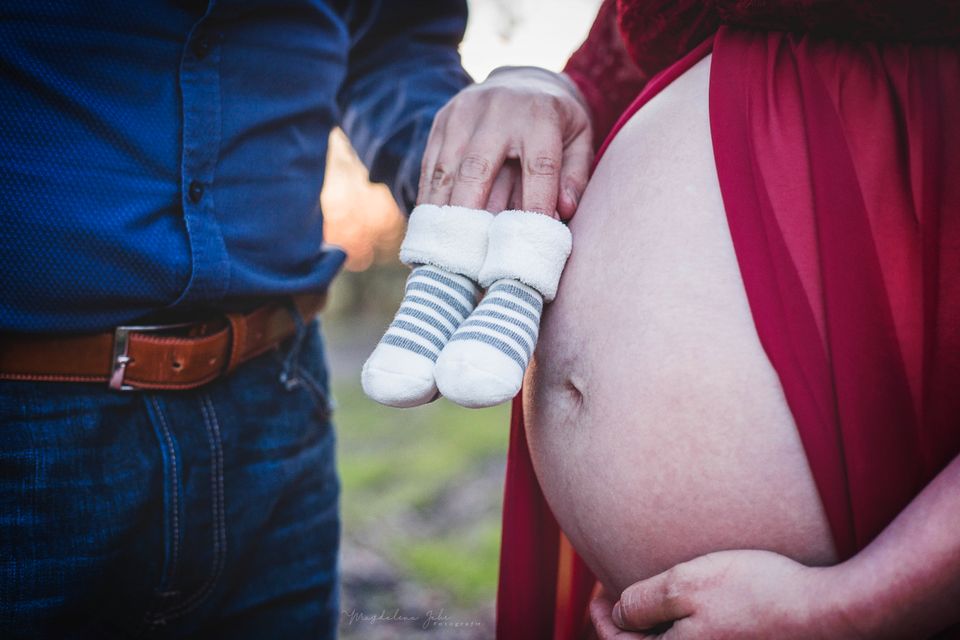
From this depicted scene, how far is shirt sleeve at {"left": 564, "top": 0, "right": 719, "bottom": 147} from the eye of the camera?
2.85ft

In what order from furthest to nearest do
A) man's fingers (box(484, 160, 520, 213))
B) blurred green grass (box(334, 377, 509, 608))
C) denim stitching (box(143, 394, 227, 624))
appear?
blurred green grass (box(334, 377, 509, 608)) < denim stitching (box(143, 394, 227, 624)) < man's fingers (box(484, 160, 520, 213))

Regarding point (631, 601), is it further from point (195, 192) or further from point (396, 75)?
point (396, 75)

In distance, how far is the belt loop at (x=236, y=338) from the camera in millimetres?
A: 1021

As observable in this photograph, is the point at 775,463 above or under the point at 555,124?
under

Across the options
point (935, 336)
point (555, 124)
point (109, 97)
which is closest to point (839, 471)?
point (935, 336)

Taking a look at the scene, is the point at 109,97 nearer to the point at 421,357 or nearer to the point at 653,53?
the point at 421,357

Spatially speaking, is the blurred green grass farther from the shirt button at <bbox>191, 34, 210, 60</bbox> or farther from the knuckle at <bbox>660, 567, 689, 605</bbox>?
the shirt button at <bbox>191, 34, 210, 60</bbox>

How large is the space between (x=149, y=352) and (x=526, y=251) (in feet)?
1.82

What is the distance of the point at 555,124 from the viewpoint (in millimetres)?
901

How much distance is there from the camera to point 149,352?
93 cm

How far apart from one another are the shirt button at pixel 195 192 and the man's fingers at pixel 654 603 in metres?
0.79

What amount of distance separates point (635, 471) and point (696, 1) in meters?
0.60

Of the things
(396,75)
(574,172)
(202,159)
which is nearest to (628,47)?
(574,172)

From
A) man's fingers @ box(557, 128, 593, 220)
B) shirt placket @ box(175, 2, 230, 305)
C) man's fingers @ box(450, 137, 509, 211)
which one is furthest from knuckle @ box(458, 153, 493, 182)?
shirt placket @ box(175, 2, 230, 305)
